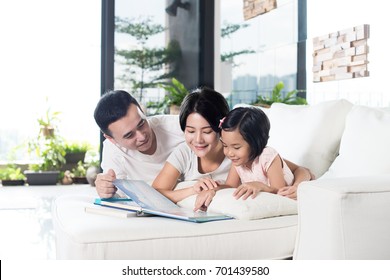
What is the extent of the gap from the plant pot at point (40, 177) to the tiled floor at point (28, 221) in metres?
0.16

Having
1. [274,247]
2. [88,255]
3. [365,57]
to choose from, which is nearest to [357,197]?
[274,247]

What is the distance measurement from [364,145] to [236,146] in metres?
0.53

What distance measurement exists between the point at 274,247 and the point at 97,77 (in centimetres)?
571

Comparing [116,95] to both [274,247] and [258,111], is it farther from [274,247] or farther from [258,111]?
[274,247]

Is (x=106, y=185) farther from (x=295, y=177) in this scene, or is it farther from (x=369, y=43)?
(x=369, y=43)

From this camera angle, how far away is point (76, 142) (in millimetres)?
7316

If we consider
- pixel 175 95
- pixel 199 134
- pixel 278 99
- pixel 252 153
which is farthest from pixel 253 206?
pixel 175 95

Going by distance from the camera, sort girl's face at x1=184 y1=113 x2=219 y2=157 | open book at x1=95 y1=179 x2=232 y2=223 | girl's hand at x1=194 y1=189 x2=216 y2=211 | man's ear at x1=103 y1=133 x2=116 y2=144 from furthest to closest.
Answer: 1. man's ear at x1=103 y1=133 x2=116 y2=144
2. girl's face at x1=184 y1=113 x2=219 y2=157
3. girl's hand at x1=194 y1=189 x2=216 y2=211
4. open book at x1=95 y1=179 x2=232 y2=223

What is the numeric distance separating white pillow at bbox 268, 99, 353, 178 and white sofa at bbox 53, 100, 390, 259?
28 cm

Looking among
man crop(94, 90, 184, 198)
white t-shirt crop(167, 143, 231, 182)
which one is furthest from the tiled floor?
white t-shirt crop(167, 143, 231, 182)

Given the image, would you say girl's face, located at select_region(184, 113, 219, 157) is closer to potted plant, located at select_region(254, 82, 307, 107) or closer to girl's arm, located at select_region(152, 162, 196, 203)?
girl's arm, located at select_region(152, 162, 196, 203)

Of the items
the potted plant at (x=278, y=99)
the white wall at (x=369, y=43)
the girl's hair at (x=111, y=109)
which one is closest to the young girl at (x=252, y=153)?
the girl's hair at (x=111, y=109)

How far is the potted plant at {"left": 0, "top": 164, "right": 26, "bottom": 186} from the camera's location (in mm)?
6903

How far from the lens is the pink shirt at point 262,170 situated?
2438mm
